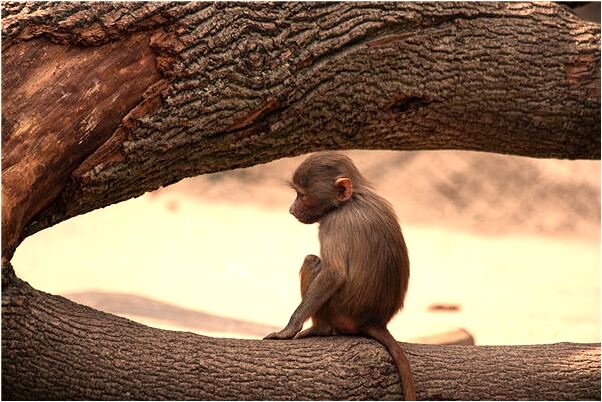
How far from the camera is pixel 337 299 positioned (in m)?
5.52

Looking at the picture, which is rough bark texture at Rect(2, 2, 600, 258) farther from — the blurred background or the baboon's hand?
the blurred background

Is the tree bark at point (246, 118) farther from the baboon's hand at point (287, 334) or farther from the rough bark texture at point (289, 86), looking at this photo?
the baboon's hand at point (287, 334)

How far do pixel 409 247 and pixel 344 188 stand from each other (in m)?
6.61

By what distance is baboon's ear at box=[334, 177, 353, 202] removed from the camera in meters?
5.70

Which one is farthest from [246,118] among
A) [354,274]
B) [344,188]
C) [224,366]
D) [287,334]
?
[224,366]

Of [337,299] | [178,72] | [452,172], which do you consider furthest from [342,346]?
[452,172]

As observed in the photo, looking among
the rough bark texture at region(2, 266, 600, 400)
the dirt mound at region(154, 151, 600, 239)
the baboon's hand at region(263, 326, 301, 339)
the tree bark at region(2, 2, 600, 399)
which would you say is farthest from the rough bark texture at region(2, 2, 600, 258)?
the dirt mound at region(154, 151, 600, 239)

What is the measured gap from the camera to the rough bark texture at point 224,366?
471 cm

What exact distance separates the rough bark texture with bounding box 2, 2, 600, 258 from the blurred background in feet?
11.1

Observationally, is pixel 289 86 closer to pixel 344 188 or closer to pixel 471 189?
pixel 344 188

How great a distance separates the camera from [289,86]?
552 cm

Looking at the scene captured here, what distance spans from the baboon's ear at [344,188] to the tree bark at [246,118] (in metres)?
0.33

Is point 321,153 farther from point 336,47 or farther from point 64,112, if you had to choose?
point 64,112

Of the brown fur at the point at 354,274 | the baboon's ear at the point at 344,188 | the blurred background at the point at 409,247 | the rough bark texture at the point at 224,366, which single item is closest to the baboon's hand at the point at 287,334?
the brown fur at the point at 354,274
